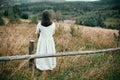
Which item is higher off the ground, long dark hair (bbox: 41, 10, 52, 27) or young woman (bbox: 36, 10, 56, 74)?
long dark hair (bbox: 41, 10, 52, 27)

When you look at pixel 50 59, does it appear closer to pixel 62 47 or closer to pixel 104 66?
pixel 104 66

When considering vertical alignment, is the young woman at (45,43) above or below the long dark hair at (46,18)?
below

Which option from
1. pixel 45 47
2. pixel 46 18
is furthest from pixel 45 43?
pixel 46 18

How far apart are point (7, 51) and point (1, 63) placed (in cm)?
82

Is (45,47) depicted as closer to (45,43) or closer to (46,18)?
(45,43)

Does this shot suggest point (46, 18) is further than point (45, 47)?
No

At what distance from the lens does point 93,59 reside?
21.2 feet

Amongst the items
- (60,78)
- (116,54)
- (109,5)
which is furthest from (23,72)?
(109,5)

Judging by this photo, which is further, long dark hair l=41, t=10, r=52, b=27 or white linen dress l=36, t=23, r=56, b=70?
white linen dress l=36, t=23, r=56, b=70

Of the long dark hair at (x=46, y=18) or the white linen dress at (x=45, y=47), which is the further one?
the white linen dress at (x=45, y=47)

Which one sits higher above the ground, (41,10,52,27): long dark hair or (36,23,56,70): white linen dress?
(41,10,52,27): long dark hair

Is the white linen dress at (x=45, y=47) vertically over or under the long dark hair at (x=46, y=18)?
under

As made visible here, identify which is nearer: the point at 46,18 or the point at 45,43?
the point at 46,18

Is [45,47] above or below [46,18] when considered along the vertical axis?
below
